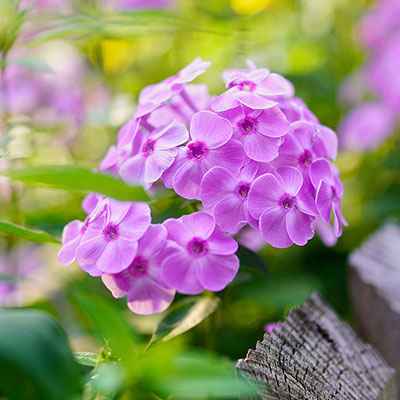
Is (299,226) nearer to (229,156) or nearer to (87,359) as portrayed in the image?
(229,156)

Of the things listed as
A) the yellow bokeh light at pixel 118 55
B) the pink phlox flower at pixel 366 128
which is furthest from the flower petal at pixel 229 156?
the yellow bokeh light at pixel 118 55

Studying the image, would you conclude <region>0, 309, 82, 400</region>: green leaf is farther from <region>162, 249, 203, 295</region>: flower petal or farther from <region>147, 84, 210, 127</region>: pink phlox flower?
<region>147, 84, 210, 127</region>: pink phlox flower

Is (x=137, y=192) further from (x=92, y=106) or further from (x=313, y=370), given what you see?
(x=92, y=106)

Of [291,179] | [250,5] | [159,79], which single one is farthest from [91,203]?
[250,5]

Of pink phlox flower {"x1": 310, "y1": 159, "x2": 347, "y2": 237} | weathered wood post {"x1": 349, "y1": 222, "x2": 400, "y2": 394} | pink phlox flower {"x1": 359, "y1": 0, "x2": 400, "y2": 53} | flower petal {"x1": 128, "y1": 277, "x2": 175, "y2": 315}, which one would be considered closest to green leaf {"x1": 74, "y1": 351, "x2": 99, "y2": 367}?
flower petal {"x1": 128, "y1": 277, "x2": 175, "y2": 315}

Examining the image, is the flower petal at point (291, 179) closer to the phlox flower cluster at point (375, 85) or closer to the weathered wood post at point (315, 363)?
the weathered wood post at point (315, 363)

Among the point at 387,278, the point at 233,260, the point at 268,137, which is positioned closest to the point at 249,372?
the point at 233,260
